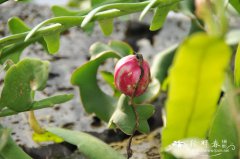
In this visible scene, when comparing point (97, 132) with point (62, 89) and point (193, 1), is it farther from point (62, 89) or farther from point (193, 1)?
point (193, 1)

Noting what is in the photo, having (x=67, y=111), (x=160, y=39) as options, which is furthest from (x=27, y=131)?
(x=160, y=39)

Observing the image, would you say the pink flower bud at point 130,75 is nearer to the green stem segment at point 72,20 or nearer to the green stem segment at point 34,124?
the green stem segment at point 72,20

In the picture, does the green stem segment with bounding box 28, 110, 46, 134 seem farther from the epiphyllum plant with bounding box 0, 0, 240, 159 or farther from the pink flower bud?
the pink flower bud

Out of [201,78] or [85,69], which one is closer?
[201,78]

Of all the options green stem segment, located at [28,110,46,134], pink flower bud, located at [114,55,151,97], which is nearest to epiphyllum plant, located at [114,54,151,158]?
pink flower bud, located at [114,55,151,97]

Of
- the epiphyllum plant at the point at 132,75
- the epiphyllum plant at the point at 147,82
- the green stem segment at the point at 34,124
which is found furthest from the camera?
the green stem segment at the point at 34,124

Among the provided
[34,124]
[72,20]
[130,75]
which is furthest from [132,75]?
[34,124]

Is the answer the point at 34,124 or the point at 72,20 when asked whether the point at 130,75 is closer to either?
the point at 72,20

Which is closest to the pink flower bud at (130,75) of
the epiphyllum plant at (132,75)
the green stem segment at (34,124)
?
the epiphyllum plant at (132,75)
